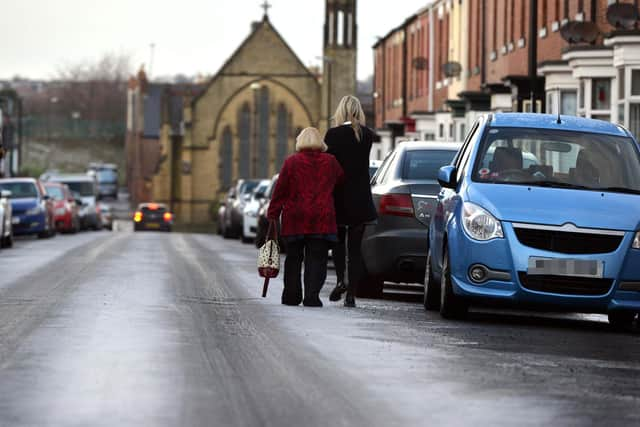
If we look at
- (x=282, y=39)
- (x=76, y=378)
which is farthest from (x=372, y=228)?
(x=282, y=39)

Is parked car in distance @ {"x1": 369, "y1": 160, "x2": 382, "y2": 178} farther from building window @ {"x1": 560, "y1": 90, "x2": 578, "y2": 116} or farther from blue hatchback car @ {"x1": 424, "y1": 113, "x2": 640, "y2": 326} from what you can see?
building window @ {"x1": 560, "y1": 90, "x2": 578, "y2": 116}

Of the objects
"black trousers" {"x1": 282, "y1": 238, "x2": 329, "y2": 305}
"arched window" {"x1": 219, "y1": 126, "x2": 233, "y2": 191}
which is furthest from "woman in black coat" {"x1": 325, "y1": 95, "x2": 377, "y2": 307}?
"arched window" {"x1": 219, "y1": 126, "x2": 233, "y2": 191}

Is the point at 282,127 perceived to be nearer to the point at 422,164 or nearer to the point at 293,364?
the point at 422,164

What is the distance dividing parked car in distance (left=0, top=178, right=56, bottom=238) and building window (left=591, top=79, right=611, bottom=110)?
1727 centimetres

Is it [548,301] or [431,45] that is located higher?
[431,45]

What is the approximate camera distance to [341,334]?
11.9 meters

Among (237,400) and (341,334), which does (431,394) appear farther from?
(341,334)

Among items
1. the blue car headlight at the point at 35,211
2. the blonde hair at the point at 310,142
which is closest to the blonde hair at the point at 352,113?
the blonde hair at the point at 310,142

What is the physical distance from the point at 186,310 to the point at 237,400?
593cm

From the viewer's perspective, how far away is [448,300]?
531 inches

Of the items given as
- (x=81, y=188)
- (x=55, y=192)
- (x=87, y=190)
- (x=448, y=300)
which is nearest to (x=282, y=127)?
(x=81, y=188)

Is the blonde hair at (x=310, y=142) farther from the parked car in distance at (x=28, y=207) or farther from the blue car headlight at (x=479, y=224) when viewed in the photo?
the parked car in distance at (x=28, y=207)

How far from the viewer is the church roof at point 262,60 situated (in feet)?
323

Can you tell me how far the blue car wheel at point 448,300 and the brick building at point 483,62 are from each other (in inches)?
586
